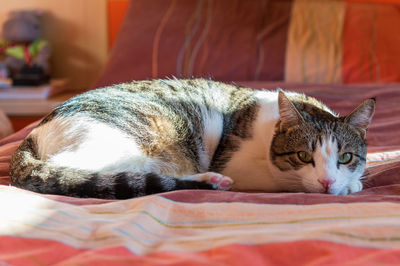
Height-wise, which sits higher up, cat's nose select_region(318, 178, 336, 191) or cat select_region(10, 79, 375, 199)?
cat select_region(10, 79, 375, 199)

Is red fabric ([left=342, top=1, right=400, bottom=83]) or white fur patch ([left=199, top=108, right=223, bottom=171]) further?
red fabric ([left=342, top=1, right=400, bottom=83])

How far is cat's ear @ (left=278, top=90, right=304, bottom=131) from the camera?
117cm

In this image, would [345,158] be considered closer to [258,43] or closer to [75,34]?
[258,43]

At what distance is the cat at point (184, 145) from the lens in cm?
100

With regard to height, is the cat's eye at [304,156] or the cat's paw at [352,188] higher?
the cat's eye at [304,156]

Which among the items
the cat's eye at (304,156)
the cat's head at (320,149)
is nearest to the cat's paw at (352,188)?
the cat's head at (320,149)

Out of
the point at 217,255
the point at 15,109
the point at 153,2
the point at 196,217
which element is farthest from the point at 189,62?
the point at 217,255

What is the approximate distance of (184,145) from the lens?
128cm

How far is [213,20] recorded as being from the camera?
2.45 meters

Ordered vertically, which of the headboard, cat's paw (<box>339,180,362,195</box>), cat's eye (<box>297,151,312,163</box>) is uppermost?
the headboard

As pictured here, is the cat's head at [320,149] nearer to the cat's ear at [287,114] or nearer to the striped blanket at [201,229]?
the cat's ear at [287,114]

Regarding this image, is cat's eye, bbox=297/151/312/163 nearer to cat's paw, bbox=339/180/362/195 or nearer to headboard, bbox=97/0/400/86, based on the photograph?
cat's paw, bbox=339/180/362/195

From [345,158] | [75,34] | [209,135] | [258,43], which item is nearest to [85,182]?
[209,135]

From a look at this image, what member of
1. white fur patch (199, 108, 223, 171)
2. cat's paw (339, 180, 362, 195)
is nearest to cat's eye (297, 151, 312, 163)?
cat's paw (339, 180, 362, 195)
